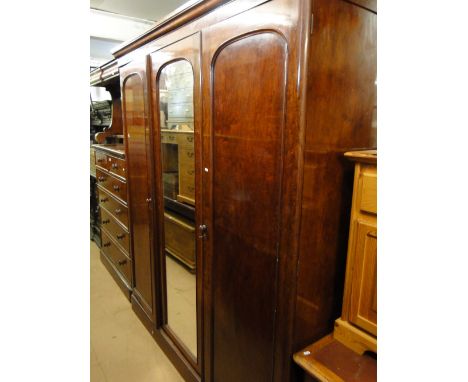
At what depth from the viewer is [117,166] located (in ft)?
8.10

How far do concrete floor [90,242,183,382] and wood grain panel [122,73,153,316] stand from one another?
0.73 ft

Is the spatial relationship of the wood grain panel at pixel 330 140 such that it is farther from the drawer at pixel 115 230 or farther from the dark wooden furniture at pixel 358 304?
the drawer at pixel 115 230

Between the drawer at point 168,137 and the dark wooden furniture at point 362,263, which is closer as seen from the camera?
the dark wooden furniture at point 362,263

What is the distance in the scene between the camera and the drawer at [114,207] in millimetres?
2451

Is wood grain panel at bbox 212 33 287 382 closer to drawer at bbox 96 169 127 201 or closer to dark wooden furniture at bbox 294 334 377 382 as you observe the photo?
dark wooden furniture at bbox 294 334 377 382

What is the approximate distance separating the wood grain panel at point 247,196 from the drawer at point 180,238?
34 centimetres

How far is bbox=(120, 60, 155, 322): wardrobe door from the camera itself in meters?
1.85

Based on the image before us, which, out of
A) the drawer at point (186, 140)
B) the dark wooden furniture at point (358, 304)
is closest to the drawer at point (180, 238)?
the drawer at point (186, 140)

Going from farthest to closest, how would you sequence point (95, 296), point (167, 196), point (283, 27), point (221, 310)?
point (95, 296)
point (167, 196)
point (221, 310)
point (283, 27)
